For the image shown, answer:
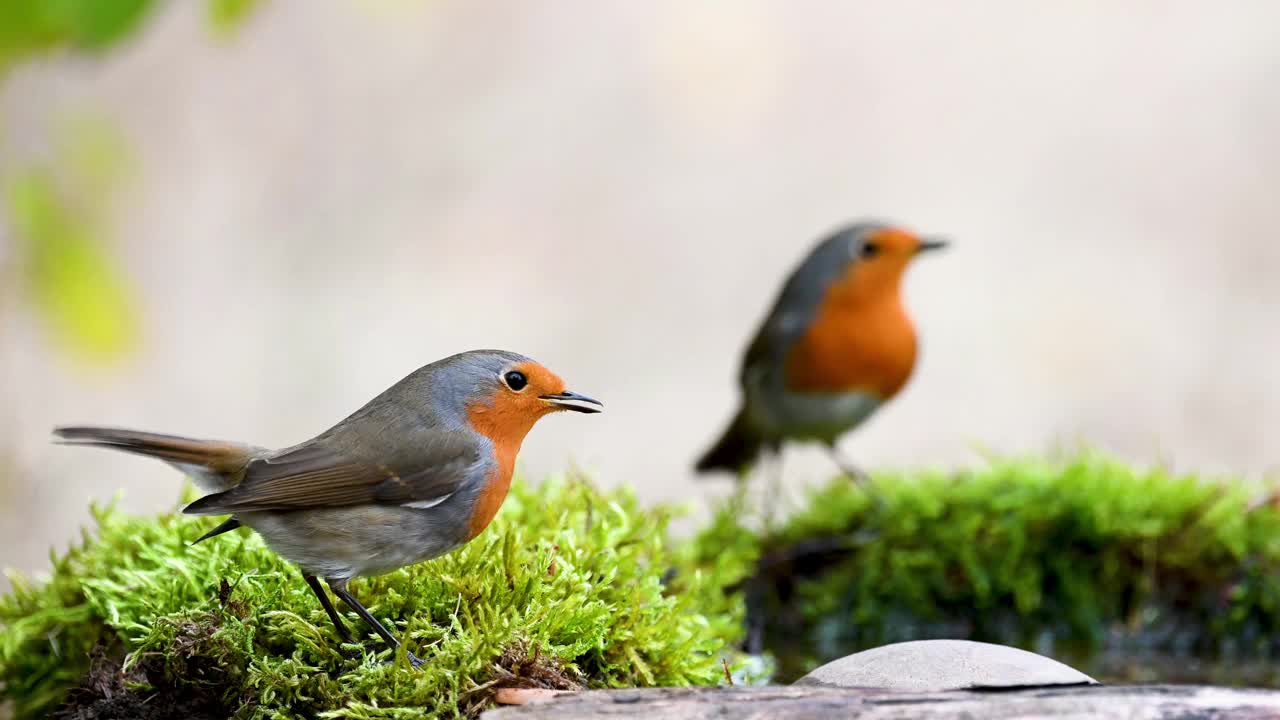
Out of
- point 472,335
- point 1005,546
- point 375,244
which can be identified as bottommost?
point 1005,546

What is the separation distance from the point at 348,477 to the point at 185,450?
43 cm

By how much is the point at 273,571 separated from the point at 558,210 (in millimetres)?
8197

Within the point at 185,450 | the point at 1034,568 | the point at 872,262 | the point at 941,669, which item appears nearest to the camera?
the point at 941,669

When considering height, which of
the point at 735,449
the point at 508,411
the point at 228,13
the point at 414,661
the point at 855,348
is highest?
the point at 228,13

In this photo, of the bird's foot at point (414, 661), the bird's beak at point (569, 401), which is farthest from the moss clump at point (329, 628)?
the bird's beak at point (569, 401)

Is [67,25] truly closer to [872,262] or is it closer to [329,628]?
[329,628]

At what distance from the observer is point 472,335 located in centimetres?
1066

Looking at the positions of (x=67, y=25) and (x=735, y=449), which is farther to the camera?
(x=735, y=449)

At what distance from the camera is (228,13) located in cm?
396

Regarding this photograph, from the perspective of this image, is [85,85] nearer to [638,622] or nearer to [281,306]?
[638,622]

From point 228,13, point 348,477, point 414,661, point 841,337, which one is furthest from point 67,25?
point 841,337

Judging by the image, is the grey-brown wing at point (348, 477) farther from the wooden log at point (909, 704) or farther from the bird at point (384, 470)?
the wooden log at point (909, 704)

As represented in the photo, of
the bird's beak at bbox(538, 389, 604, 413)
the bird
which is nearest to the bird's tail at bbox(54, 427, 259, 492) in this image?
the bird

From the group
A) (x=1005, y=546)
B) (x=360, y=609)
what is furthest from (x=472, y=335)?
(x=360, y=609)
